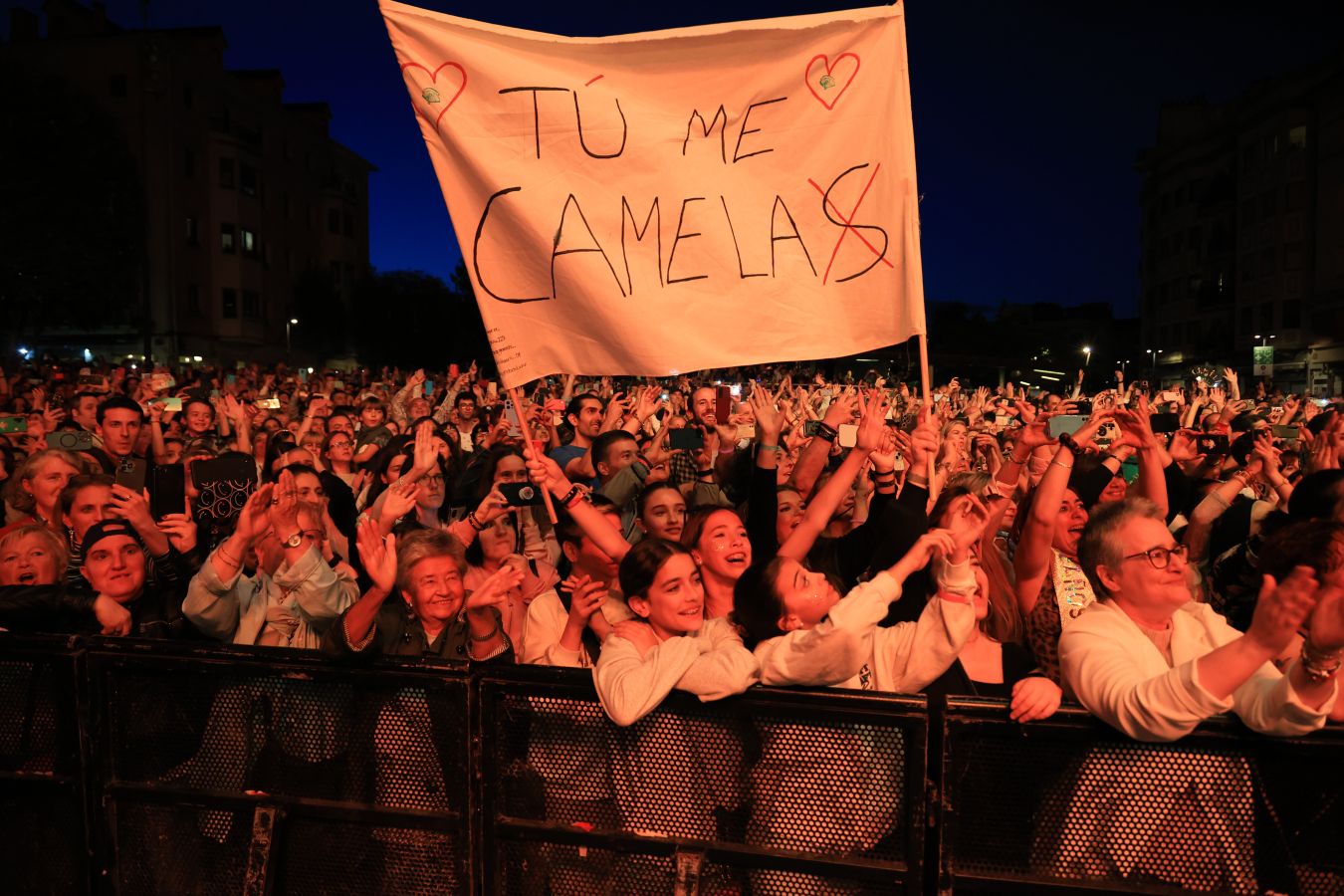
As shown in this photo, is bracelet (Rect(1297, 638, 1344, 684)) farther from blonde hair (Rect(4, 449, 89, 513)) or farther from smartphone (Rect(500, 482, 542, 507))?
blonde hair (Rect(4, 449, 89, 513))

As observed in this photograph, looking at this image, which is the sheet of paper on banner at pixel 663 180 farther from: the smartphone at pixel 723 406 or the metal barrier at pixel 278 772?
the smartphone at pixel 723 406

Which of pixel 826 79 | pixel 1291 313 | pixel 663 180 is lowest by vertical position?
pixel 663 180

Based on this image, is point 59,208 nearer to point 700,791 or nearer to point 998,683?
point 998,683

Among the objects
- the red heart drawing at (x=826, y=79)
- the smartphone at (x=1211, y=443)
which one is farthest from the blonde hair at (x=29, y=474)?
the smartphone at (x=1211, y=443)

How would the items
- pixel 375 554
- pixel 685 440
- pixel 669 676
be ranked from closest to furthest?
1. pixel 669 676
2. pixel 375 554
3. pixel 685 440

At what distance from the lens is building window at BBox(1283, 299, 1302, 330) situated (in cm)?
6053

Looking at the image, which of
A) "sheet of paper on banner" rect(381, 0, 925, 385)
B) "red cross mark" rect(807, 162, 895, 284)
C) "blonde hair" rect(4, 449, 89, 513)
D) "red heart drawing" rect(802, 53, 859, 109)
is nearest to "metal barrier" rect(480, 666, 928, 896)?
"sheet of paper on banner" rect(381, 0, 925, 385)

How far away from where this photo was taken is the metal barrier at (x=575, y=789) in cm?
260

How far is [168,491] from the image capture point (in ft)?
21.7

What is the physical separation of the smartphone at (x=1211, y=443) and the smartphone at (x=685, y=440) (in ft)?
12.8

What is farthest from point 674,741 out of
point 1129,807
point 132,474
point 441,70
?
point 132,474

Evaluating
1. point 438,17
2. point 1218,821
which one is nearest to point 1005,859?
point 1218,821

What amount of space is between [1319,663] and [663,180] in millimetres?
2914

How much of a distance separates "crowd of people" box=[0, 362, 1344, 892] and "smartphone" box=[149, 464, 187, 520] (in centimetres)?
2
